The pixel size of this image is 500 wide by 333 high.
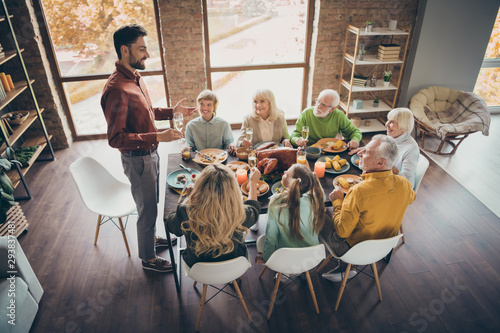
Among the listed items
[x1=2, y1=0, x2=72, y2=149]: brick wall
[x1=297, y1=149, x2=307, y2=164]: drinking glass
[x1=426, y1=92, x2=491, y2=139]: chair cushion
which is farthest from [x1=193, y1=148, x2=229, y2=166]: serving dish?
[x1=426, y1=92, x2=491, y2=139]: chair cushion

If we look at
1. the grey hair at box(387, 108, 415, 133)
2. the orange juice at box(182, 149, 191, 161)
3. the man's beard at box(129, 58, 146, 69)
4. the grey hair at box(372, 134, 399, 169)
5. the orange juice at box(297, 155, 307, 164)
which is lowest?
the orange juice at box(182, 149, 191, 161)

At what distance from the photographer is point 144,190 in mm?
2672

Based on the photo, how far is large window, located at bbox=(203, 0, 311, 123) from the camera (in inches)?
184

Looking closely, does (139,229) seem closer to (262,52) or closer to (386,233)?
(386,233)

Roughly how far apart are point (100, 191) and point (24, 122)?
78.3 inches

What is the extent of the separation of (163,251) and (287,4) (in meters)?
3.75

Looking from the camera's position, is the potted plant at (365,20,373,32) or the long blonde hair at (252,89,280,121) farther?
the potted plant at (365,20,373,32)

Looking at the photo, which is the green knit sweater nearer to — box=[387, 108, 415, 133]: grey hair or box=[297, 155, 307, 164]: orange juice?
box=[387, 108, 415, 133]: grey hair

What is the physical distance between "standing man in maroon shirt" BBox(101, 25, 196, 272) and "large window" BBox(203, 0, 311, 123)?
2258 millimetres

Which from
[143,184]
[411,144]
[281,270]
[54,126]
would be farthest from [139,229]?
[54,126]

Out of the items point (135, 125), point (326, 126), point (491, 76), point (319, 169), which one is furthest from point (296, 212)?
point (491, 76)

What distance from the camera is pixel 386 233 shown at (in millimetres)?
2328

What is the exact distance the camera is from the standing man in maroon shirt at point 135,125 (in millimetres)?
2387

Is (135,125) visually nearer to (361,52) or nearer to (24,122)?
(24,122)
